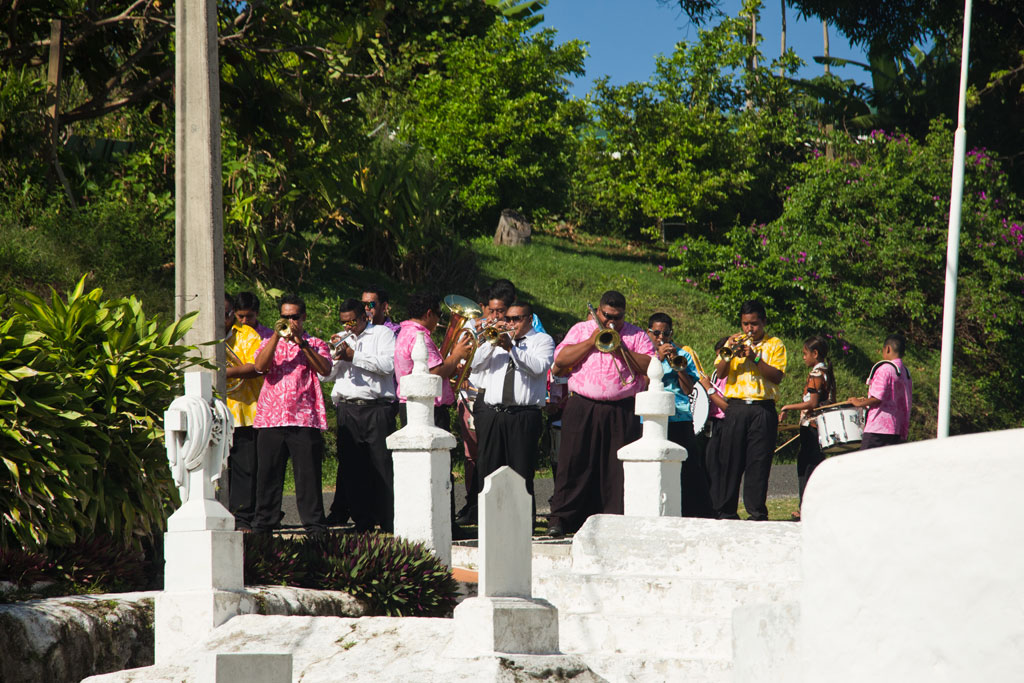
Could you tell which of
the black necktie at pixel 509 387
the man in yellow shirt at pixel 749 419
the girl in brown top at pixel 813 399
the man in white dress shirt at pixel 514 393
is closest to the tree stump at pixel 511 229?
the girl in brown top at pixel 813 399

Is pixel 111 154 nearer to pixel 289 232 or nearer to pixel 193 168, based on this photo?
pixel 289 232

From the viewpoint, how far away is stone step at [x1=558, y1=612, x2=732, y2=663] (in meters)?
4.98

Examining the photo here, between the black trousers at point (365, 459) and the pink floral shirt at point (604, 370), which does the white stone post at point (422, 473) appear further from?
the pink floral shirt at point (604, 370)

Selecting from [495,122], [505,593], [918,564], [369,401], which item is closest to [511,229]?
[495,122]

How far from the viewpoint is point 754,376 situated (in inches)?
380

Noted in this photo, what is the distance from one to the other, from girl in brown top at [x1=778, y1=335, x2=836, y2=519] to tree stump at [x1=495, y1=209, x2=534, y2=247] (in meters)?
18.3

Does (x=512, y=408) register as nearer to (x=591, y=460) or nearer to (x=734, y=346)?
(x=591, y=460)

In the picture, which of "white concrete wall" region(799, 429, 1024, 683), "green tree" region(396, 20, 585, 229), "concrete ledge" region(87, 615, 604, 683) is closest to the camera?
"white concrete wall" region(799, 429, 1024, 683)

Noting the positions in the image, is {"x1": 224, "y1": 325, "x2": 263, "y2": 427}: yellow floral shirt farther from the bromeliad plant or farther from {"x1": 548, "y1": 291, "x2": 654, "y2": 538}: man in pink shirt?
{"x1": 548, "y1": 291, "x2": 654, "y2": 538}: man in pink shirt

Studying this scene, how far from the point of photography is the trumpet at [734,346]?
960 centimetres

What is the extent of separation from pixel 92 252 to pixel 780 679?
1455cm

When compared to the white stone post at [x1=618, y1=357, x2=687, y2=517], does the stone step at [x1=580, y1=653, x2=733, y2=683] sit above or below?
below

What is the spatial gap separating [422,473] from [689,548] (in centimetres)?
207

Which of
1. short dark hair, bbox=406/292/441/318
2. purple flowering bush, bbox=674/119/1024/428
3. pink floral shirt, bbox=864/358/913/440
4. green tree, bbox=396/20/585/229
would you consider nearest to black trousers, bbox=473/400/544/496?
short dark hair, bbox=406/292/441/318
